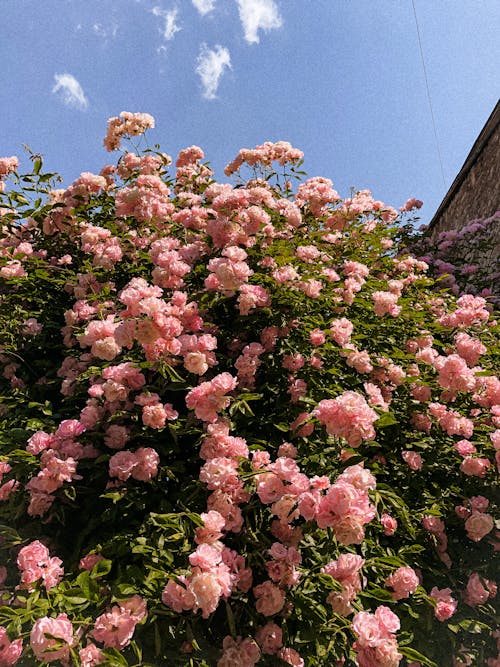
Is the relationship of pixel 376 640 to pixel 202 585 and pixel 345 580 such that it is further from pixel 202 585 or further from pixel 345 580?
pixel 202 585

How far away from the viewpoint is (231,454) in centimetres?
170

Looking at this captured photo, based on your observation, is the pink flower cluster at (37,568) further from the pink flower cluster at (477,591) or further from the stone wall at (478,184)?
the stone wall at (478,184)

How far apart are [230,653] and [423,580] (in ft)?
2.99

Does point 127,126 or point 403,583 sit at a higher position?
point 127,126

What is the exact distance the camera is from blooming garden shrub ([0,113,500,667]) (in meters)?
1.39

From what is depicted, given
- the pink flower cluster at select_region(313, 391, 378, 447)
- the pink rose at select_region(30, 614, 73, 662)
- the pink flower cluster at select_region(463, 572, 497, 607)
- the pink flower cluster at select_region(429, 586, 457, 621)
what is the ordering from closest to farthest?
the pink rose at select_region(30, 614, 73, 662)
the pink flower cluster at select_region(313, 391, 378, 447)
the pink flower cluster at select_region(429, 586, 457, 621)
the pink flower cluster at select_region(463, 572, 497, 607)

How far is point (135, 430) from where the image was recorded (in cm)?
183

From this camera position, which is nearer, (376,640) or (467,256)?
(376,640)

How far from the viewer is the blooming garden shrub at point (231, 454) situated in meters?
1.39

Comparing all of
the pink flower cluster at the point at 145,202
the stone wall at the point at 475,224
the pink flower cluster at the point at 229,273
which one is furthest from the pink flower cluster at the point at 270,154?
the stone wall at the point at 475,224

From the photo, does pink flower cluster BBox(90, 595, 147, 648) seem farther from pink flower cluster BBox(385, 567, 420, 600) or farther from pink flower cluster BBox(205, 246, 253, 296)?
pink flower cluster BBox(205, 246, 253, 296)

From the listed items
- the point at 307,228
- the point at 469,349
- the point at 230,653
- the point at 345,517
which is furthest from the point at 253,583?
the point at 307,228

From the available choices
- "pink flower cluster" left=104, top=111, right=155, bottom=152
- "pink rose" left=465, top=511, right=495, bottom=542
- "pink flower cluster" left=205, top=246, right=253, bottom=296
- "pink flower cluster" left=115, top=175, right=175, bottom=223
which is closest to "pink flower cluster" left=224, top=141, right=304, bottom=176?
"pink flower cluster" left=104, top=111, right=155, bottom=152

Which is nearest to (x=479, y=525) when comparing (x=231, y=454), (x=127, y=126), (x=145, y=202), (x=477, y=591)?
(x=477, y=591)
